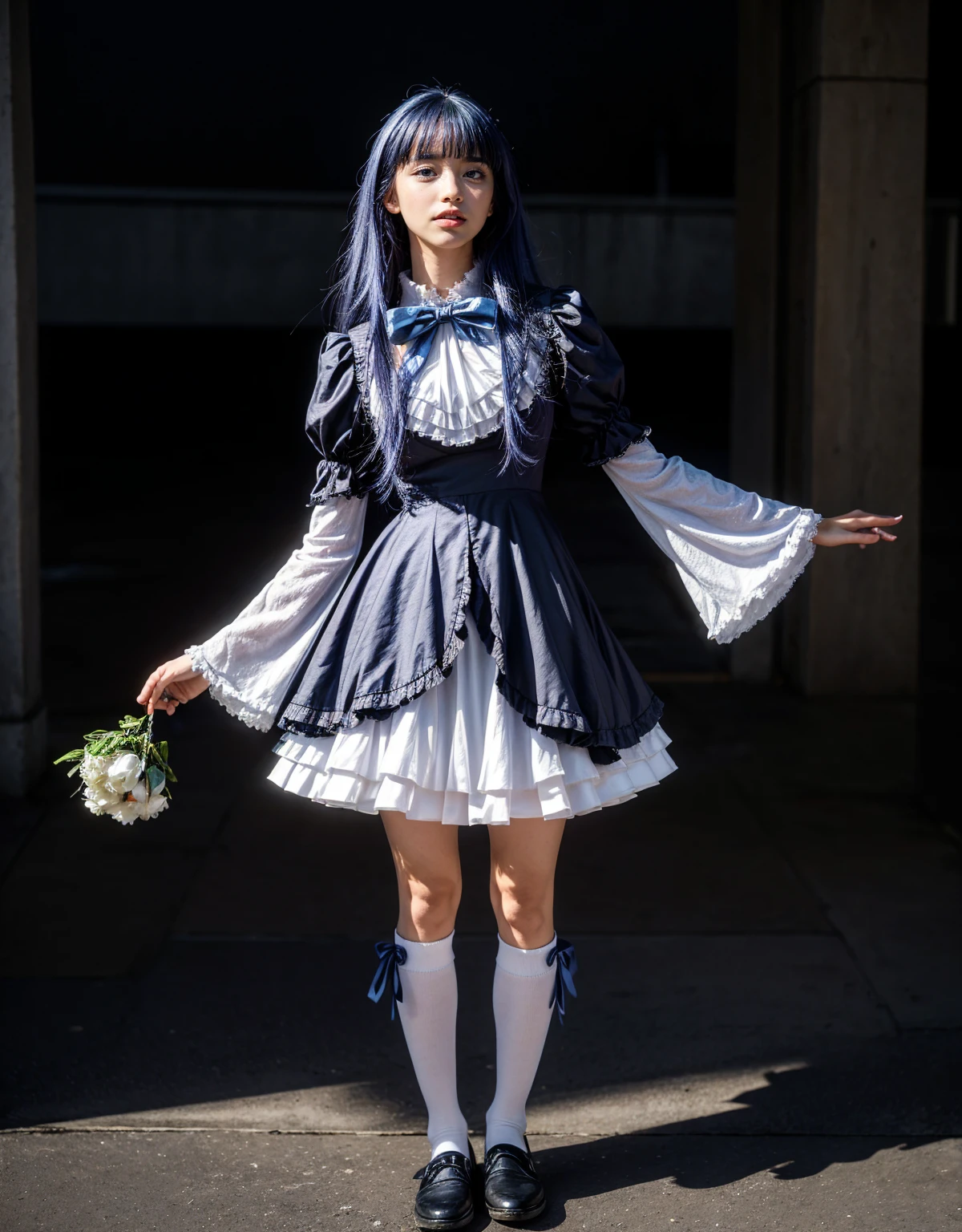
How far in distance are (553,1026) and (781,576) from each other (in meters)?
1.35

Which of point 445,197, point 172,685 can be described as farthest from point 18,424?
point 445,197

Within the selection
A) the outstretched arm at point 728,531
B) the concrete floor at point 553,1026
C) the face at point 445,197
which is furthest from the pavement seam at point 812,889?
the face at point 445,197

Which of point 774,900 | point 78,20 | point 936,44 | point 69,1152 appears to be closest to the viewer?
point 69,1152

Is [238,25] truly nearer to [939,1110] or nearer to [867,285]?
[867,285]

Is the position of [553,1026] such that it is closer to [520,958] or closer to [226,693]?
[520,958]

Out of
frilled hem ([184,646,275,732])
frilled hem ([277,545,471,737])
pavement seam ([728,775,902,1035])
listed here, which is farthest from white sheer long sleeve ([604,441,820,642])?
pavement seam ([728,775,902,1035])

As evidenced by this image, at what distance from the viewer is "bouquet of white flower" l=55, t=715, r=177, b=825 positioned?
2.32 metres

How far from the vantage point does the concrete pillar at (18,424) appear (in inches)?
171

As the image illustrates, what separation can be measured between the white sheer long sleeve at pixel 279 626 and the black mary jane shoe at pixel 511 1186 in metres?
0.88

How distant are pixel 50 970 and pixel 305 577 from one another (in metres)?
1.58

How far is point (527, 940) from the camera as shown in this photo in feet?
7.98

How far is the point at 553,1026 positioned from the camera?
3238 millimetres

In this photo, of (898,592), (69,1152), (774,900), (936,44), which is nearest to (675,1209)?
(69,1152)

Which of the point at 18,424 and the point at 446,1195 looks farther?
the point at 18,424
